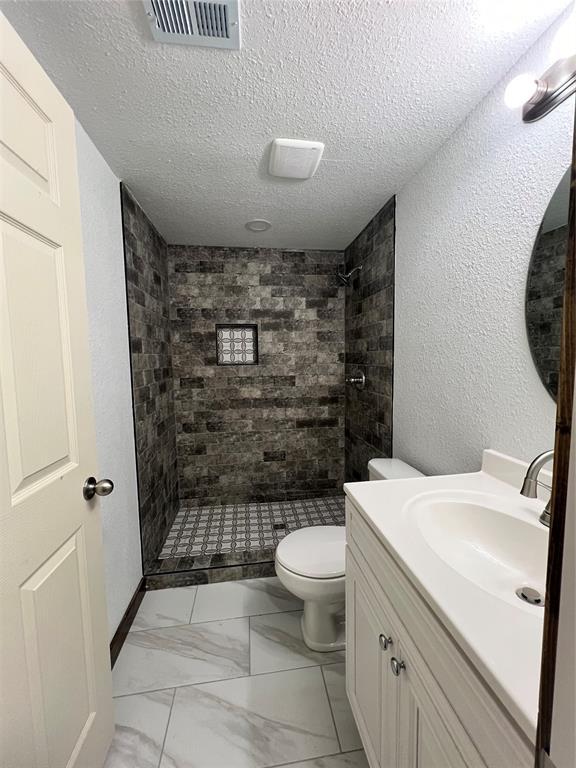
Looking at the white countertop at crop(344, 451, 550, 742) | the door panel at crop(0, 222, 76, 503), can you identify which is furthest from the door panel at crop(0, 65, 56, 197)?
the white countertop at crop(344, 451, 550, 742)

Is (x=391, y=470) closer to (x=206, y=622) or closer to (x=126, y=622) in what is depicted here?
(x=206, y=622)

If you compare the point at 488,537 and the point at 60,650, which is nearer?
the point at 60,650

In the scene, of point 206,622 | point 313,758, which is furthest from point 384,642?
point 206,622

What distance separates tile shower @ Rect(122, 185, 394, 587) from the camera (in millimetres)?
2293

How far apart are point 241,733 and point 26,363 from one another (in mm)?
1405

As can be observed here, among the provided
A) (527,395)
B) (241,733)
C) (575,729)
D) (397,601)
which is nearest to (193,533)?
(241,733)

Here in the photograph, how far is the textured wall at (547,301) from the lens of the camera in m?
0.89

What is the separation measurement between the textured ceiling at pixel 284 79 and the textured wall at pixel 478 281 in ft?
0.48

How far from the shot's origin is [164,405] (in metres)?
2.37

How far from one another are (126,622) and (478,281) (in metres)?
2.20

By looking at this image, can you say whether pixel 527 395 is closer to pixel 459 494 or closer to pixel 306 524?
pixel 459 494

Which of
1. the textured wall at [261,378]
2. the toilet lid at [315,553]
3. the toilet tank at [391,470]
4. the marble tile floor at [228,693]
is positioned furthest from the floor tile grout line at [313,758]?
the textured wall at [261,378]

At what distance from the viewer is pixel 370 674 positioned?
2.90 feet

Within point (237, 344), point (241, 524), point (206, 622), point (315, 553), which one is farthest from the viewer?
point (237, 344)
